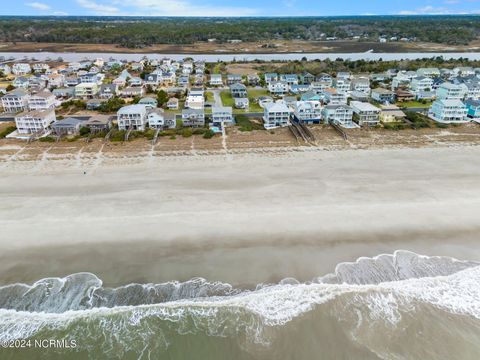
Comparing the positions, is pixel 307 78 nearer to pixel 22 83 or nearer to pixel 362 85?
pixel 362 85

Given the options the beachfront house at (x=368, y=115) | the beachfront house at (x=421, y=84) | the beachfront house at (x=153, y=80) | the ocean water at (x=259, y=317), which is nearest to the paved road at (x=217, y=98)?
the beachfront house at (x=153, y=80)

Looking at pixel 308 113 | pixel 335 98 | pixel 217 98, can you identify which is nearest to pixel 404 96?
pixel 335 98

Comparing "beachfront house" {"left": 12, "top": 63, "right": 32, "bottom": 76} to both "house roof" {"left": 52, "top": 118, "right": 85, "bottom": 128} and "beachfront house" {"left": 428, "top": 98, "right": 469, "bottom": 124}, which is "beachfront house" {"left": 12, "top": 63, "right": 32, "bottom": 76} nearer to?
"house roof" {"left": 52, "top": 118, "right": 85, "bottom": 128}

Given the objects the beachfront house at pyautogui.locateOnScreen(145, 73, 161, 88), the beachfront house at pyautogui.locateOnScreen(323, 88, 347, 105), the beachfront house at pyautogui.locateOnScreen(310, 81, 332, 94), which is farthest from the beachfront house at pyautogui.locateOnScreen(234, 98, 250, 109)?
the beachfront house at pyautogui.locateOnScreen(145, 73, 161, 88)

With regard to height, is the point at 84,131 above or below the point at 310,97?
below

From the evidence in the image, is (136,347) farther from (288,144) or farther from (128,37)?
(128,37)
